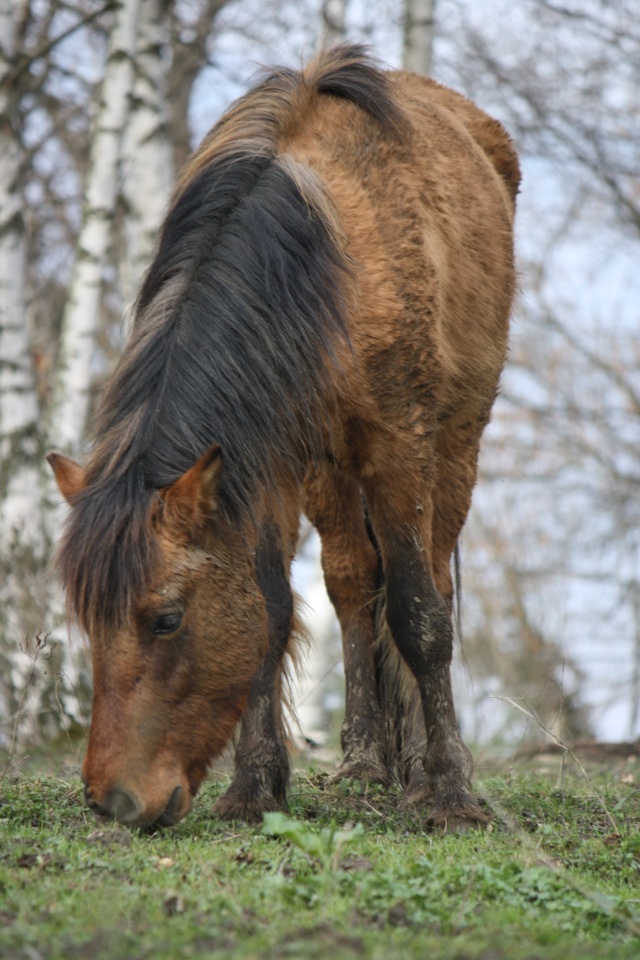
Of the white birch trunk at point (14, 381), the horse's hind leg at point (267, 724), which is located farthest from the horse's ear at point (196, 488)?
the white birch trunk at point (14, 381)

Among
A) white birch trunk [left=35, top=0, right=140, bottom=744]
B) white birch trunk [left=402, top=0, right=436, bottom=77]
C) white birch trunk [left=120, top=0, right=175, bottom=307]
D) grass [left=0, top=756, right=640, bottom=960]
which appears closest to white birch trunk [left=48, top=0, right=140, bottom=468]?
white birch trunk [left=35, top=0, right=140, bottom=744]

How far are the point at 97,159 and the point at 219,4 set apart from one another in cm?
453

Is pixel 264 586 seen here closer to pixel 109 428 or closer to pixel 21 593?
pixel 109 428

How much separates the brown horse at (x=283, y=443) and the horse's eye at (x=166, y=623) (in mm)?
11

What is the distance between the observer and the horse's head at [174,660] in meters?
3.31

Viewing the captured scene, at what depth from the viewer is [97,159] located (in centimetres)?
797

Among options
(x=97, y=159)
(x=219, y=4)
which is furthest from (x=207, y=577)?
(x=219, y=4)

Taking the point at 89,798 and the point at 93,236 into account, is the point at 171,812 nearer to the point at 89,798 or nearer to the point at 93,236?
the point at 89,798

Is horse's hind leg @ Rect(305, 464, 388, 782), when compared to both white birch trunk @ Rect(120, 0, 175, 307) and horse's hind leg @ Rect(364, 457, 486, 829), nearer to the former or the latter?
horse's hind leg @ Rect(364, 457, 486, 829)

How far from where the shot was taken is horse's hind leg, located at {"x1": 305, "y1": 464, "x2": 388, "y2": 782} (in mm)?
5086

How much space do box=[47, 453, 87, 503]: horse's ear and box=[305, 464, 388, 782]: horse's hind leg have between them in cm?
152

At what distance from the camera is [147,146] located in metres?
7.92

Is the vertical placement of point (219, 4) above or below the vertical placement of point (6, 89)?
above

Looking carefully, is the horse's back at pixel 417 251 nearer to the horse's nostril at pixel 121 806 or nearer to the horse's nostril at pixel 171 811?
the horse's nostril at pixel 171 811
